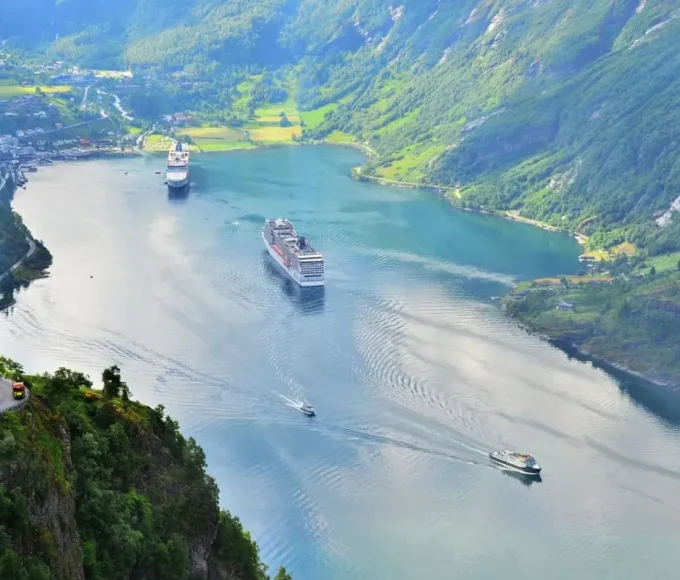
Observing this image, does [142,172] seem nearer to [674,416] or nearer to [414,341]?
[414,341]

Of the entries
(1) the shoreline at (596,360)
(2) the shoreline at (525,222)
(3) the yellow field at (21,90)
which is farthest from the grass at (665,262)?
(3) the yellow field at (21,90)

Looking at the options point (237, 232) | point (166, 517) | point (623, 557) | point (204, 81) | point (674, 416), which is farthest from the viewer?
point (204, 81)

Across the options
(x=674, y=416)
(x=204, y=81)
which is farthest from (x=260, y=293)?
(x=204, y=81)

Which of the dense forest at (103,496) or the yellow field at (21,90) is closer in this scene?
the dense forest at (103,496)

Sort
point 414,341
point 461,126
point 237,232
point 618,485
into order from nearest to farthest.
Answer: point 618,485 < point 414,341 < point 237,232 < point 461,126

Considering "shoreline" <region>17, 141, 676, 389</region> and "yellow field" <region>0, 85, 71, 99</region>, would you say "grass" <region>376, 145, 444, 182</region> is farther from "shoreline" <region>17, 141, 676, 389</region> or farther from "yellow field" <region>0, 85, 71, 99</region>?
"yellow field" <region>0, 85, 71, 99</region>

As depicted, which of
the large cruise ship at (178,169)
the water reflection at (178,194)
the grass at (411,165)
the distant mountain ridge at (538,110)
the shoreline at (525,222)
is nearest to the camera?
the shoreline at (525,222)

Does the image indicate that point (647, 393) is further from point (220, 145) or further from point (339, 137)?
point (339, 137)

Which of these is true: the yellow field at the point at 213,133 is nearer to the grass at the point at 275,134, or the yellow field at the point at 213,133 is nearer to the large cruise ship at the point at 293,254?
the grass at the point at 275,134
